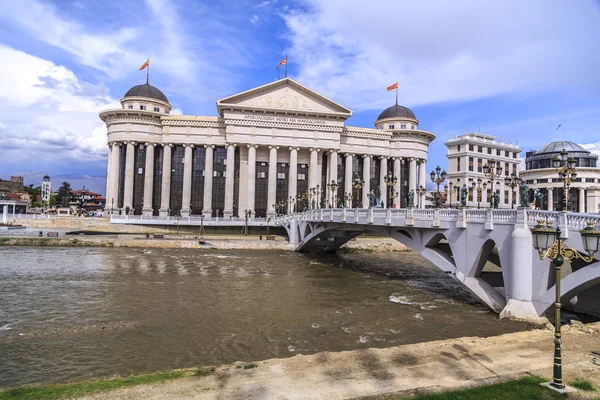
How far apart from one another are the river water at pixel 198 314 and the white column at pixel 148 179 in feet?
135

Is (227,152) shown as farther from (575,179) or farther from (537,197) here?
(575,179)

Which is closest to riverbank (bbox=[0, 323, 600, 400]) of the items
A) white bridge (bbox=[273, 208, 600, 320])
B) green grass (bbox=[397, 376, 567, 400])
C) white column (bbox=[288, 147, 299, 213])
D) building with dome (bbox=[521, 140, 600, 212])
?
green grass (bbox=[397, 376, 567, 400])

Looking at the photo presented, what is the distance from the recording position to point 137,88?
8856 cm

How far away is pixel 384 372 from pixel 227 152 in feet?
250

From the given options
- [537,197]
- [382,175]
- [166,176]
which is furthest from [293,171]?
[537,197]

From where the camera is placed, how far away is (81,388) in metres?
11.3

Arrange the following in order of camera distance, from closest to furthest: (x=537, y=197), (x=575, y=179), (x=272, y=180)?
(x=537, y=197) < (x=575, y=179) < (x=272, y=180)

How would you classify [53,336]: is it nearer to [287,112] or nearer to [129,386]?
[129,386]

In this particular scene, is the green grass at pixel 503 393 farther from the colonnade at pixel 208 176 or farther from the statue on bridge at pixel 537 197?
the colonnade at pixel 208 176

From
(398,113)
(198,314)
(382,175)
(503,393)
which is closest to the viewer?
(503,393)

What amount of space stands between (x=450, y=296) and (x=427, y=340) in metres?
11.8

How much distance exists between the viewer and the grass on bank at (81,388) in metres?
10.7

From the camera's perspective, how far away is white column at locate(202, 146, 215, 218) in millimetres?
84562

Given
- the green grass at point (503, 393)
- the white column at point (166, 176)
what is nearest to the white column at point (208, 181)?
the white column at point (166, 176)
